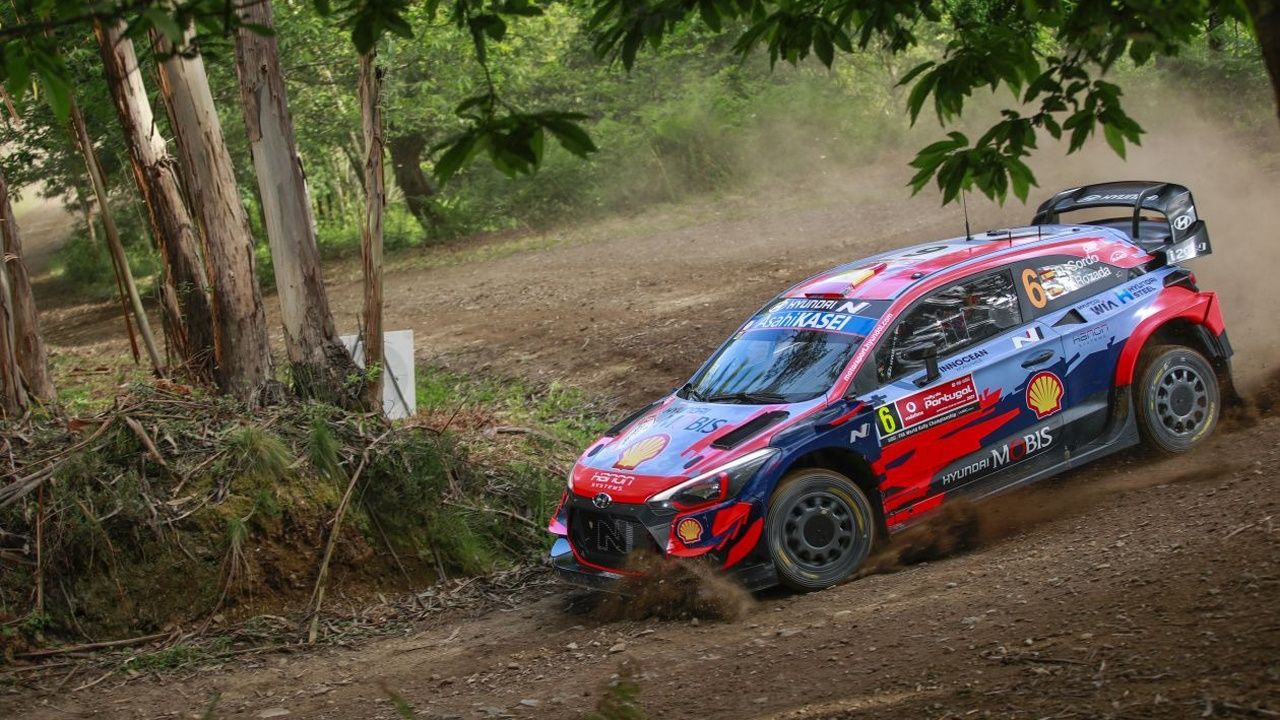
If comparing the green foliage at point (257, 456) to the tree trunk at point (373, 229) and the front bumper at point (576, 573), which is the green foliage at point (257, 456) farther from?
the front bumper at point (576, 573)

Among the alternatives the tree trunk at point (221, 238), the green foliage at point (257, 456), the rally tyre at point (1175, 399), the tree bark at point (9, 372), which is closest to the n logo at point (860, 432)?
the rally tyre at point (1175, 399)

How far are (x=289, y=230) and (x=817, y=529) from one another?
17.2 feet

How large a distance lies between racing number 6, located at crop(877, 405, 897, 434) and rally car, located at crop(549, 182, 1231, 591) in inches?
0.4

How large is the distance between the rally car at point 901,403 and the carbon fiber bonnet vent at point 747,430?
14 millimetres

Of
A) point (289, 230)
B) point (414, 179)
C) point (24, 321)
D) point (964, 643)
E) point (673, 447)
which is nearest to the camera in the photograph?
point (964, 643)

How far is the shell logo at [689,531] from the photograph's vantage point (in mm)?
7262

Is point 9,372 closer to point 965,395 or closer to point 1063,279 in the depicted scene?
point 965,395

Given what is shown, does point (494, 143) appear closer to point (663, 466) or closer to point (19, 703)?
point (663, 466)

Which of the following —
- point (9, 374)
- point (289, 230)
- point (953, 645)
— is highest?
point (289, 230)

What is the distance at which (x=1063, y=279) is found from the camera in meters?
8.81

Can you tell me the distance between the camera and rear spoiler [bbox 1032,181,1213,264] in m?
9.48

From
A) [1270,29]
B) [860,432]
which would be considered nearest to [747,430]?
[860,432]

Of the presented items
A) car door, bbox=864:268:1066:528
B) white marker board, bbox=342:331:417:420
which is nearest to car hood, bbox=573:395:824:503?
car door, bbox=864:268:1066:528

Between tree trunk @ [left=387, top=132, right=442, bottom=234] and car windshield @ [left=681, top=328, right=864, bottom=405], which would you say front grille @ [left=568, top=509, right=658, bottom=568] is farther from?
tree trunk @ [left=387, top=132, right=442, bottom=234]
